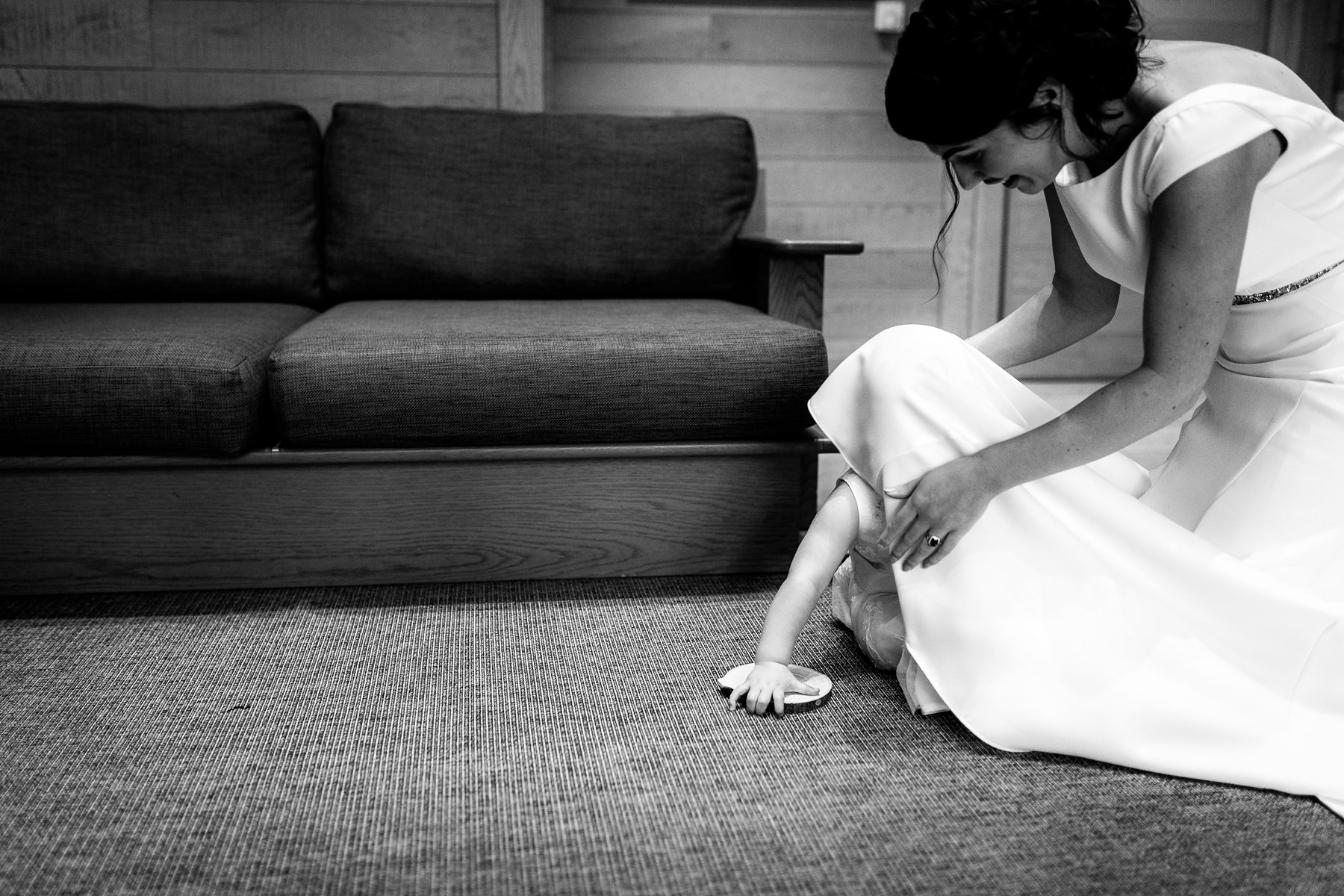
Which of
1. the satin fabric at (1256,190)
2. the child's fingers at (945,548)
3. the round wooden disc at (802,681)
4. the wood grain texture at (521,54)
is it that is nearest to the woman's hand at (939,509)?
the child's fingers at (945,548)

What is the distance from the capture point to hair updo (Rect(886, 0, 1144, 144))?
3.61 feet

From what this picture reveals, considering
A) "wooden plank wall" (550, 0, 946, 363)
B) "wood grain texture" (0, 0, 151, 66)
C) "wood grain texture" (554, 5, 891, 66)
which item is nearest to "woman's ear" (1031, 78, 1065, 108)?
"wooden plank wall" (550, 0, 946, 363)

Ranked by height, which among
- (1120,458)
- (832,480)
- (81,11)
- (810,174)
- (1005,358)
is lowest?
(832,480)

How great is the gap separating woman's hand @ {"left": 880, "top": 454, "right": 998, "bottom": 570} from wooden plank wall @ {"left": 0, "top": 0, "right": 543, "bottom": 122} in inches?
67.6

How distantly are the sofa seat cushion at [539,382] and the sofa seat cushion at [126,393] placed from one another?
71mm

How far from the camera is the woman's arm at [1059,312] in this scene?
1.50 metres

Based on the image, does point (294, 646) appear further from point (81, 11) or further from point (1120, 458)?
point (81, 11)

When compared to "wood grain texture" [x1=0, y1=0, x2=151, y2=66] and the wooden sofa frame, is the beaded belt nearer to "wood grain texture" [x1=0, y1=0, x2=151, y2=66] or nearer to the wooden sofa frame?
the wooden sofa frame

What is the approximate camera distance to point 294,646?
161cm

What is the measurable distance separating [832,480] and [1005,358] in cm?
101

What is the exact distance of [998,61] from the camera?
3.62ft

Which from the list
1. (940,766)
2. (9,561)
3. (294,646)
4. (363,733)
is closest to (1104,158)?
(940,766)

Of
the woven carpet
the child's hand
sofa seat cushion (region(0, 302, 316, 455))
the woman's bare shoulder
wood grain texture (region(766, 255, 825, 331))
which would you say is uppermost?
the woman's bare shoulder

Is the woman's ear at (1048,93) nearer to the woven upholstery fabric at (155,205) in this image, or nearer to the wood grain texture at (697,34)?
the woven upholstery fabric at (155,205)
